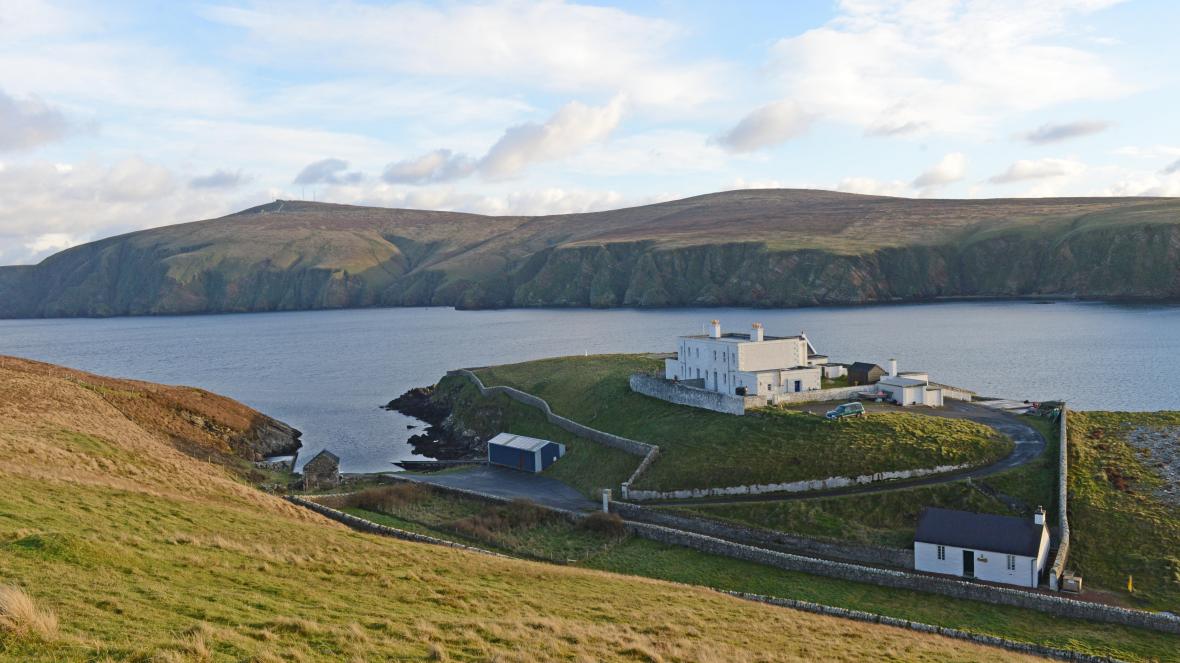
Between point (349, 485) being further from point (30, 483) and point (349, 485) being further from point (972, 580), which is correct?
point (972, 580)

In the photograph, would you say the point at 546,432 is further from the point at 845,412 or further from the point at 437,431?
the point at 845,412

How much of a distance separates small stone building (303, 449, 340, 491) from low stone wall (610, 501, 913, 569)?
22.4 metres

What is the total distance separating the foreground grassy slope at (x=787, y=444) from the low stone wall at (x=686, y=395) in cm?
81

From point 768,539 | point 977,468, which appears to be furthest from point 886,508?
point 977,468

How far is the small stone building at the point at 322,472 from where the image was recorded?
57781mm

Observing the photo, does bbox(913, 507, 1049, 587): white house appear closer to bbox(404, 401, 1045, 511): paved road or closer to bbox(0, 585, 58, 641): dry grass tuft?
bbox(404, 401, 1045, 511): paved road

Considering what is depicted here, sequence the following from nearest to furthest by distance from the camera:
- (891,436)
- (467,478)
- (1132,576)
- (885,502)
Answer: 1. (1132,576)
2. (885,502)
3. (891,436)
4. (467,478)

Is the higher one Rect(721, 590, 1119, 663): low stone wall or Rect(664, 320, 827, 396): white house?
Rect(664, 320, 827, 396): white house

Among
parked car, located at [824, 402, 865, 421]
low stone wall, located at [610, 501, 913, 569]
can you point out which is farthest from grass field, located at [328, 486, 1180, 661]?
parked car, located at [824, 402, 865, 421]

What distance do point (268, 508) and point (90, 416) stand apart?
25.8 m

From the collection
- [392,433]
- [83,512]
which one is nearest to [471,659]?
[83,512]

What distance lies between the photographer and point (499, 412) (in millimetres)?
82125

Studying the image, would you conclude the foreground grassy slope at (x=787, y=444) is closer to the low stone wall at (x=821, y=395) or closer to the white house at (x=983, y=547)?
the low stone wall at (x=821, y=395)

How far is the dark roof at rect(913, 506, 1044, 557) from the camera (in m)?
36.9
